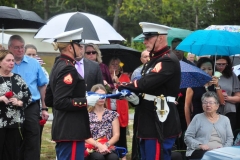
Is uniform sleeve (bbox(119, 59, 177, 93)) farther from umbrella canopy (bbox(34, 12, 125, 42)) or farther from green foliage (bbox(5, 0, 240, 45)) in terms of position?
green foliage (bbox(5, 0, 240, 45))

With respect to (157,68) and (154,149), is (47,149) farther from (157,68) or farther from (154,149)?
(157,68)

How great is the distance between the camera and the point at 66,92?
562cm

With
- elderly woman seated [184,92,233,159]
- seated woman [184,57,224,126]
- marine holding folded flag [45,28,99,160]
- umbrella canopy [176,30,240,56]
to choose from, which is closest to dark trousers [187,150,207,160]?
elderly woman seated [184,92,233,159]

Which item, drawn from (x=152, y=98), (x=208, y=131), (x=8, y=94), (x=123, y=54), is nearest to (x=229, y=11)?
(x=123, y=54)

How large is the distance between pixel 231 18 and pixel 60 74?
12.3 m

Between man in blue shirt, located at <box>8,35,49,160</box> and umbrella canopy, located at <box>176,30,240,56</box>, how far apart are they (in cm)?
213

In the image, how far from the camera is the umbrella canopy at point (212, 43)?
822 centimetres

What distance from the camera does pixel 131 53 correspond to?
33.7 feet

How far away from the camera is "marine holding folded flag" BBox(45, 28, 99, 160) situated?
5.62 m

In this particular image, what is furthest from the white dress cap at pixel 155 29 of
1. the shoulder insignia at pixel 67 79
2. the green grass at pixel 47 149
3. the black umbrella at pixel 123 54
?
the green grass at pixel 47 149

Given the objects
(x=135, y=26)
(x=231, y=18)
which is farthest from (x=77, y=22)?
(x=135, y=26)

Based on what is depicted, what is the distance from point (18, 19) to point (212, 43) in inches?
108

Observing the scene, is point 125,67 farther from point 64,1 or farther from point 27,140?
point 64,1

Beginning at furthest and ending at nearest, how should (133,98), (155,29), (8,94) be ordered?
(8,94) < (155,29) < (133,98)
